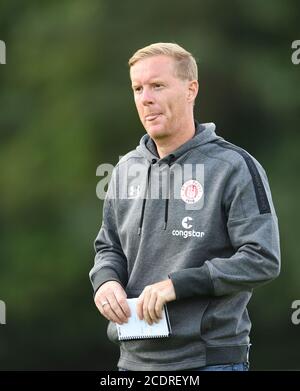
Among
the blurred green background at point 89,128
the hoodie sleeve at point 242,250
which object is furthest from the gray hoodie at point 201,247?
the blurred green background at point 89,128

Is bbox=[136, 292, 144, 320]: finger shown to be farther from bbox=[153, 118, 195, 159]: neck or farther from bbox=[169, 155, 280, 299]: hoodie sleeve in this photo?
bbox=[153, 118, 195, 159]: neck

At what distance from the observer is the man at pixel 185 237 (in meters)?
2.58

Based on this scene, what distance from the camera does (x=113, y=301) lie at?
2650mm

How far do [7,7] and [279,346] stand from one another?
2.70 m

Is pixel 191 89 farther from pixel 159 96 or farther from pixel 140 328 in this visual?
pixel 140 328

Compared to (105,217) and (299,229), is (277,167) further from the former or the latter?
(105,217)

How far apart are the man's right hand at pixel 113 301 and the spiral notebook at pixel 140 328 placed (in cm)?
1

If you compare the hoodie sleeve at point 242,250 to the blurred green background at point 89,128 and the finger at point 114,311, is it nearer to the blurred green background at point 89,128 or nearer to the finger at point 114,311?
the finger at point 114,311

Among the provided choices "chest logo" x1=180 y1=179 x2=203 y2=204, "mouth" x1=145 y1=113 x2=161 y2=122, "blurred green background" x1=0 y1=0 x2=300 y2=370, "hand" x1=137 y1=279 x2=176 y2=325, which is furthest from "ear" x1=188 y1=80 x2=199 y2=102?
"blurred green background" x1=0 y1=0 x2=300 y2=370

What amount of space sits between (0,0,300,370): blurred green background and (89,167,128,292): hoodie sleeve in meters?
3.45

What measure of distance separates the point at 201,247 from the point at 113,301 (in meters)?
0.25

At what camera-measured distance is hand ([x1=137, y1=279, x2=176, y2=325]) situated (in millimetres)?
2566
